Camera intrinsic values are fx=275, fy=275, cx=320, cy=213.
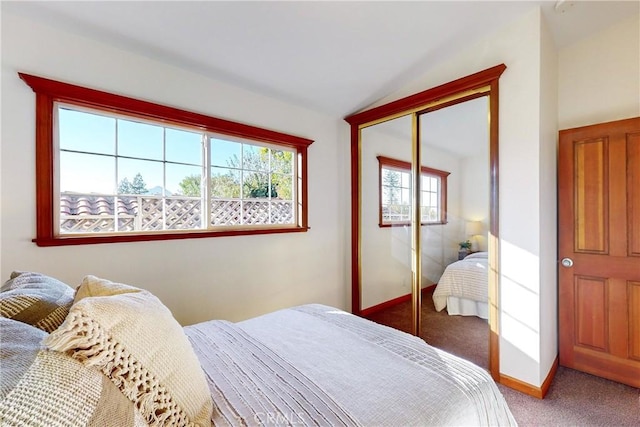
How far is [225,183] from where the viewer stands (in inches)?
100.0

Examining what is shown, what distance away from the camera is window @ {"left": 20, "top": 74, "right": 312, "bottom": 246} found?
5.82ft

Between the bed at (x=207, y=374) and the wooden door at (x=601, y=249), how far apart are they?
1717 millimetres

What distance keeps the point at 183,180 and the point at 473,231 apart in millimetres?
2517

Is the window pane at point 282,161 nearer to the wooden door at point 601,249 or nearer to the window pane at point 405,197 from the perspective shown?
the window pane at point 405,197

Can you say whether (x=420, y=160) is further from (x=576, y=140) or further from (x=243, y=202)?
(x=243, y=202)

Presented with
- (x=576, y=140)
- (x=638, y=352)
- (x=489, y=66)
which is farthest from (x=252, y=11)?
(x=638, y=352)

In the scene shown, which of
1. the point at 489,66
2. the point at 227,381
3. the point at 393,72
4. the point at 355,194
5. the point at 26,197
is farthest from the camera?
the point at 355,194

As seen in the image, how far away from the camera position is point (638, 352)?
6.49 feet

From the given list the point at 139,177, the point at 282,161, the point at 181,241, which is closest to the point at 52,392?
the point at 181,241

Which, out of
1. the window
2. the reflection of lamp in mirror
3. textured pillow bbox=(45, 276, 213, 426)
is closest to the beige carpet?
the reflection of lamp in mirror

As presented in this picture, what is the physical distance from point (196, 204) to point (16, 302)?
60.6 inches

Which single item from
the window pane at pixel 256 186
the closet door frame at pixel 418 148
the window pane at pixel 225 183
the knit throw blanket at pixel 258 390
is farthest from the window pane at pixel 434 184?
the knit throw blanket at pixel 258 390

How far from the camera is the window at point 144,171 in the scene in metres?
1.77

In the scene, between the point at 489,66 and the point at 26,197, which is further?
the point at 489,66
